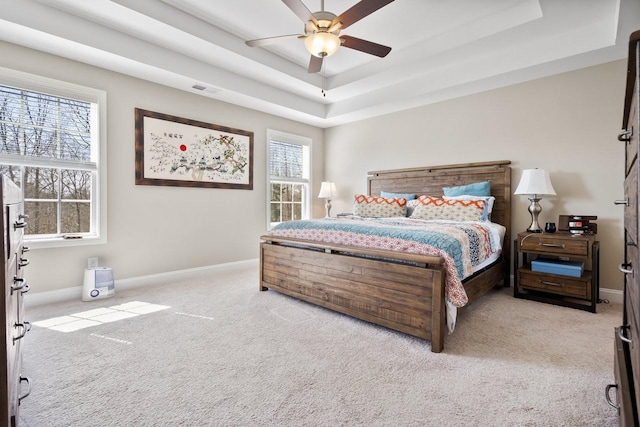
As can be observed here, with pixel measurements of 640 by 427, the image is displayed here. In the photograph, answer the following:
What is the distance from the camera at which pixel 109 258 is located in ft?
10.8

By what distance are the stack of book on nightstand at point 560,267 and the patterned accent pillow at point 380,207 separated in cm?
155

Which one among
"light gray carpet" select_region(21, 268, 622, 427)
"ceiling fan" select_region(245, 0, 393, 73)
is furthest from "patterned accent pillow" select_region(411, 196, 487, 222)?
"ceiling fan" select_region(245, 0, 393, 73)

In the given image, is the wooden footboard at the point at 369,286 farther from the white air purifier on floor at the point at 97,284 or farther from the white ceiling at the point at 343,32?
the white ceiling at the point at 343,32

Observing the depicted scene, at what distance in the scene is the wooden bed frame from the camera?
2.07 metres

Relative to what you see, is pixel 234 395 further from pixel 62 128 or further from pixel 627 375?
pixel 62 128

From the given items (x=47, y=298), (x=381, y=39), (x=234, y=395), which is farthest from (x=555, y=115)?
(x=47, y=298)

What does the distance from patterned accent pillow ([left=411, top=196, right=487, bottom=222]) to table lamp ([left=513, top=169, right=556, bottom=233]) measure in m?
0.42

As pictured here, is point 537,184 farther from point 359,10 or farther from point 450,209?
point 359,10

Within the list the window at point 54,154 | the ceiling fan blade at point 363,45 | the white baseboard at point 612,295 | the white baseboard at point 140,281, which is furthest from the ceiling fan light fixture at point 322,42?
the white baseboard at point 612,295

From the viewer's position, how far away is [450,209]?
3477 mm

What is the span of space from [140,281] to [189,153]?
1.64 metres

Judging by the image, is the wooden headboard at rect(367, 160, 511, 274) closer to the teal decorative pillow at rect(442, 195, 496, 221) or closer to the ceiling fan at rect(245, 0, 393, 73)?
the teal decorative pillow at rect(442, 195, 496, 221)

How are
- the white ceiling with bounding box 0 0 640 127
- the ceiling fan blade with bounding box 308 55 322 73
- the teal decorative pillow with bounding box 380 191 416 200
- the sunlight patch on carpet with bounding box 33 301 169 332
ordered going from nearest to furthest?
the sunlight patch on carpet with bounding box 33 301 169 332 → the white ceiling with bounding box 0 0 640 127 → the ceiling fan blade with bounding box 308 55 322 73 → the teal decorative pillow with bounding box 380 191 416 200

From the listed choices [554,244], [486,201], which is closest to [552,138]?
[486,201]
